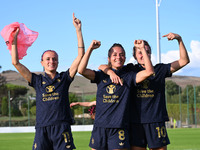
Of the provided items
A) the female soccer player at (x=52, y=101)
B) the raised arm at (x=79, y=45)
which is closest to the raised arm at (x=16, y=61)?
the female soccer player at (x=52, y=101)

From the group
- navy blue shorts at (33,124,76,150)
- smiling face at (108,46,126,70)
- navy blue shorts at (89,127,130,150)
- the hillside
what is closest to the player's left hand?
smiling face at (108,46,126,70)

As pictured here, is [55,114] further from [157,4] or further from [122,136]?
[157,4]

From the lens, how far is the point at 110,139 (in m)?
5.59

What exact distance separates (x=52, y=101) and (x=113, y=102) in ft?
3.03

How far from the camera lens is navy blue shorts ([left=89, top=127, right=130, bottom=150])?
5547 mm

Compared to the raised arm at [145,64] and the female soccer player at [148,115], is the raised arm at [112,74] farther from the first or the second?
the raised arm at [145,64]

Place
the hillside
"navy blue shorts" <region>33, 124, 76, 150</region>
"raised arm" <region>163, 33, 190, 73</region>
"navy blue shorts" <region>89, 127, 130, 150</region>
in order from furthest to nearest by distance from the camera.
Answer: the hillside < "raised arm" <region>163, 33, 190, 73</region> < "navy blue shorts" <region>33, 124, 76, 150</region> < "navy blue shorts" <region>89, 127, 130, 150</region>

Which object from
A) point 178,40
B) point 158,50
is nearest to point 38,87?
point 178,40

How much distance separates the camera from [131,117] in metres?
5.86

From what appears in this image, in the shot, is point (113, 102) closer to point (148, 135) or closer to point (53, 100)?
point (148, 135)

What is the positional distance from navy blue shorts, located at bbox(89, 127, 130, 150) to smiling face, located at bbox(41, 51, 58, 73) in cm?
120

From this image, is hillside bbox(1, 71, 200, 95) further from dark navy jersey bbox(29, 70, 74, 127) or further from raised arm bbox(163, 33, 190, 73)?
raised arm bbox(163, 33, 190, 73)

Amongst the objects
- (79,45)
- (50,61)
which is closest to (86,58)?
(79,45)

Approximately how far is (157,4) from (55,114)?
2431 cm
